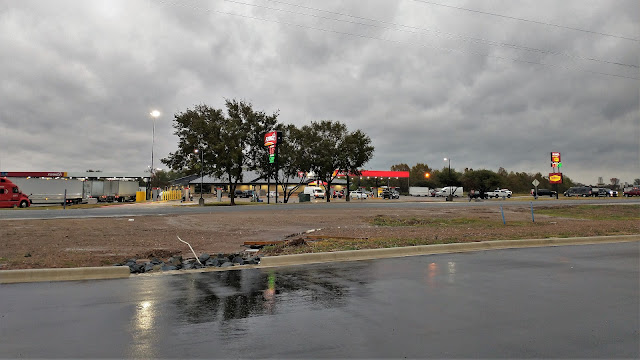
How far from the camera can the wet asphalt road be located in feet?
14.8

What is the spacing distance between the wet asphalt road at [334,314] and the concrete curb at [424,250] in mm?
995

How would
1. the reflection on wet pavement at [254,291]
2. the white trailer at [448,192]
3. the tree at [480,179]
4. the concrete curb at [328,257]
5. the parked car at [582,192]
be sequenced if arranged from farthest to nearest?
the tree at [480,179] → the white trailer at [448,192] → the parked car at [582,192] → the concrete curb at [328,257] → the reflection on wet pavement at [254,291]

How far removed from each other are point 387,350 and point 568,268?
7.25m

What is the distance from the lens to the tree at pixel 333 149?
5597 centimetres

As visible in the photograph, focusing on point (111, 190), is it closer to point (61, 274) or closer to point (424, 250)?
point (61, 274)

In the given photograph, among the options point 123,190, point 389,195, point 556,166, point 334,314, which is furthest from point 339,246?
point 556,166

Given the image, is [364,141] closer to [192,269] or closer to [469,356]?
[192,269]

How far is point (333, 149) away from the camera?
57250mm

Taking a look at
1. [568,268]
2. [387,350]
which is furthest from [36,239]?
[568,268]

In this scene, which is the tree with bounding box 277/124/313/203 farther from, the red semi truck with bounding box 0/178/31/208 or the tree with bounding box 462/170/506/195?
the tree with bounding box 462/170/506/195

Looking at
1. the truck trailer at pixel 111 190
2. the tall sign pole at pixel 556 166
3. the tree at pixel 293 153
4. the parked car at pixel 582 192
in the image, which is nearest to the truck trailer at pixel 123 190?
the truck trailer at pixel 111 190

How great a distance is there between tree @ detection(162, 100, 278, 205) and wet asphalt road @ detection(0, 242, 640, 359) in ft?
124

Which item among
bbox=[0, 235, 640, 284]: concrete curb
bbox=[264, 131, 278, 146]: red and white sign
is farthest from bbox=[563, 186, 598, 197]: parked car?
bbox=[0, 235, 640, 284]: concrete curb

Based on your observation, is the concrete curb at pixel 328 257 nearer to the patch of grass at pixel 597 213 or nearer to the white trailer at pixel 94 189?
the patch of grass at pixel 597 213
